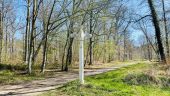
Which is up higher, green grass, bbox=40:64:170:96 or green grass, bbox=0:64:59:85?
green grass, bbox=0:64:59:85

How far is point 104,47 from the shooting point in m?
56.8

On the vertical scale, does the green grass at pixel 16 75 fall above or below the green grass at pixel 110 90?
above

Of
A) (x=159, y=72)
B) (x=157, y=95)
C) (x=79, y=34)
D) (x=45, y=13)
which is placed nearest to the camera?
(x=157, y=95)

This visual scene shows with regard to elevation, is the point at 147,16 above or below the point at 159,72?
above

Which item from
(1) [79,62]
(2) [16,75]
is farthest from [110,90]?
(2) [16,75]

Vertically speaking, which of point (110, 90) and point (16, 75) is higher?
point (16, 75)

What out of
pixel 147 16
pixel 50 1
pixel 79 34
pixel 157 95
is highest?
pixel 50 1

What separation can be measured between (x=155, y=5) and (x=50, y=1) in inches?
407

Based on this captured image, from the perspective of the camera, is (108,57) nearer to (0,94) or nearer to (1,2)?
(1,2)

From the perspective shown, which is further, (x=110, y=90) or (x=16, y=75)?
(x=16, y=75)

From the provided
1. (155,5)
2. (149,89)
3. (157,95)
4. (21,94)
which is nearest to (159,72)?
(149,89)

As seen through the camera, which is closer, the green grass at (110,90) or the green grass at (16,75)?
the green grass at (110,90)

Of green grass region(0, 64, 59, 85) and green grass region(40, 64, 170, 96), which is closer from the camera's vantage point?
green grass region(40, 64, 170, 96)

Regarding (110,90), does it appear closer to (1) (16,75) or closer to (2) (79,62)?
(2) (79,62)
